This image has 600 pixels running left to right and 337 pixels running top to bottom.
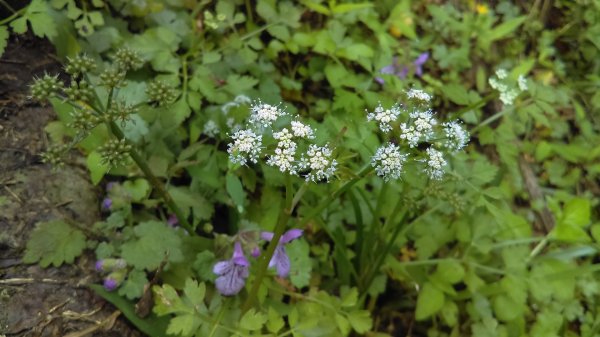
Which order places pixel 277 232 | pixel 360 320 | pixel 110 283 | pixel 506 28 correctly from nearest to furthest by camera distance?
pixel 277 232
pixel 110 283
pixel 360 320
pixel 506 28

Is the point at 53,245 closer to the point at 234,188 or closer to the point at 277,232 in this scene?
the point at 234,188

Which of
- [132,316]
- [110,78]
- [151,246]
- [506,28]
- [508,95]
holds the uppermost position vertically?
[506,28]

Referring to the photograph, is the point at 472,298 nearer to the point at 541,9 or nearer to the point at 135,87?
the point at 135,87

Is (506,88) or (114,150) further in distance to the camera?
(506,88)

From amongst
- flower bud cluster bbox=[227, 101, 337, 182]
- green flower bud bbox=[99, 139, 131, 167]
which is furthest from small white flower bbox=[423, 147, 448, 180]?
green flower bud bbox=[99, 139, 131, 167]

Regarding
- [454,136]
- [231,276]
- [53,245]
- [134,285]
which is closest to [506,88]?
[454,136]

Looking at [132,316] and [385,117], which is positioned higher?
[385,117]

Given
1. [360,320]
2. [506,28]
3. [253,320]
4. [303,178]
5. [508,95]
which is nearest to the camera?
→ [253,320]
